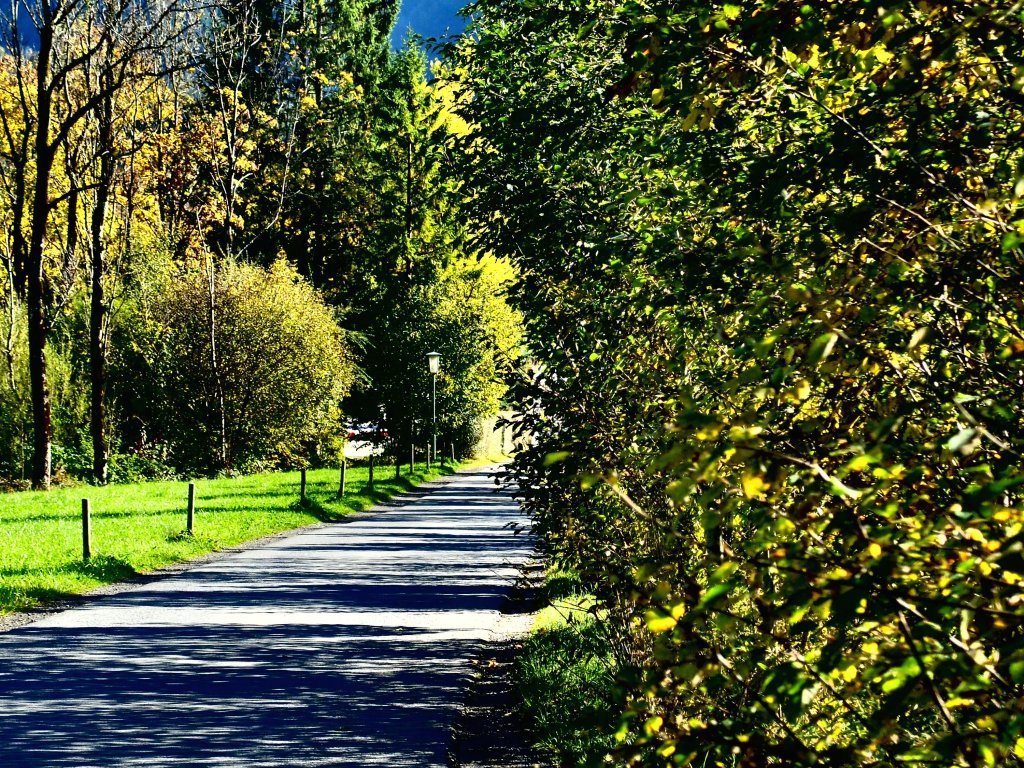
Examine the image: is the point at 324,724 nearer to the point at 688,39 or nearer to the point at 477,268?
the point at 688,39

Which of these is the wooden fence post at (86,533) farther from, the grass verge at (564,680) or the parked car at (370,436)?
the parked car at (370,436)

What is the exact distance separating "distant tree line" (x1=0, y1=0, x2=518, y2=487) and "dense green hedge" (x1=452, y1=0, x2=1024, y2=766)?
2861cm

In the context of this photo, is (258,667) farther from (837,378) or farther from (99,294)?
(99,294)

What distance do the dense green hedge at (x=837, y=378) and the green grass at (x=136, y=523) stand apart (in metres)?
11.6

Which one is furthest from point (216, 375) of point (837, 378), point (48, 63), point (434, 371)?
point (837, 378)

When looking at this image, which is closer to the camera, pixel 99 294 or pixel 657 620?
pixel 657 620

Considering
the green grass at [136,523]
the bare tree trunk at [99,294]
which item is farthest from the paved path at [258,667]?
the bare tree trunk at [99,294]

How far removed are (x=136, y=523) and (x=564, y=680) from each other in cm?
1463

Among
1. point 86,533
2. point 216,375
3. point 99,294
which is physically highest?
point 99,294

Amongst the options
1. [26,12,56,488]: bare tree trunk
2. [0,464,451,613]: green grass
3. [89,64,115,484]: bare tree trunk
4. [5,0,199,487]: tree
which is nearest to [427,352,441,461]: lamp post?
[0,464,451,613]: green grass

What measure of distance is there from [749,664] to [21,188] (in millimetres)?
35617

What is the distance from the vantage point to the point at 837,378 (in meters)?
3.48

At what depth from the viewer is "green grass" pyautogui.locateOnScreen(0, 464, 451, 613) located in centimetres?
1620

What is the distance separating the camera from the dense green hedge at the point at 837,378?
226 cm
